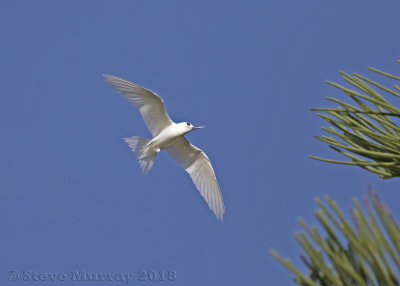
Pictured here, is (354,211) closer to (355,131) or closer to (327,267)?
(327,267)

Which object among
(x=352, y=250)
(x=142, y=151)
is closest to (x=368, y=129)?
(x=352, y=250)

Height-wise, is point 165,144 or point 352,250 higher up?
point 165,144

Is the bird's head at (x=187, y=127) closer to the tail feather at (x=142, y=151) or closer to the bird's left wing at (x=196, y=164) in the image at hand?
the bird's left wing at (x=196, y=164)

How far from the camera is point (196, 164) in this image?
8289mm

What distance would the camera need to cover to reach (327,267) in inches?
45.5

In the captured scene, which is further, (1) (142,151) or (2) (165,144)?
(2) (165,144)

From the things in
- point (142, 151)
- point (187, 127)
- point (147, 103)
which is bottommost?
point (142, 151)

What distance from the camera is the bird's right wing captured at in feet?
23.7

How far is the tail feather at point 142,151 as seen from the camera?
296 inches

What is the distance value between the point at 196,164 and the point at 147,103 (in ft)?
4.08

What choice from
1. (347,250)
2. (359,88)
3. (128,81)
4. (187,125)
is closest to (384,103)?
(359,88)

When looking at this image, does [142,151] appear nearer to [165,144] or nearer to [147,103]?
[165,144]

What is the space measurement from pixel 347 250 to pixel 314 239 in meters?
0.12

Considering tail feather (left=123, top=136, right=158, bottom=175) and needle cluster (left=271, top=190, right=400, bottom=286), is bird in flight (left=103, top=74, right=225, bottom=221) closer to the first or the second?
tail feather (left=123, top=136, right=158, bottom=175)
